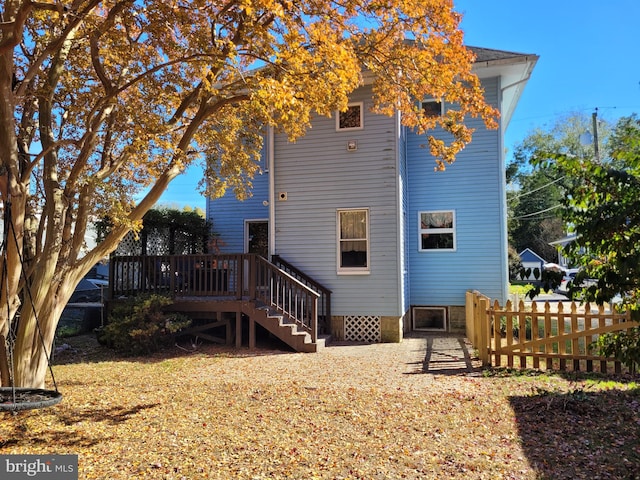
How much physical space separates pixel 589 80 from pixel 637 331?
126ft

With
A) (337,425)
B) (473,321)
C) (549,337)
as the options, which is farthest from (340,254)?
(337,425)

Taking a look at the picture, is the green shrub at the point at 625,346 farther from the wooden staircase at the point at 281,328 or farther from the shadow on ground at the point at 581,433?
the wooden staircase at the point at 281,328

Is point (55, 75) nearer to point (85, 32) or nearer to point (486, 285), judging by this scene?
point (85, 32)

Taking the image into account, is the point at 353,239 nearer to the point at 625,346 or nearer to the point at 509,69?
the point at 509,69

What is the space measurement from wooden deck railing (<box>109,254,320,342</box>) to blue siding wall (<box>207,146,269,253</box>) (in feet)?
10.3

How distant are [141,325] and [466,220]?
8.38 m

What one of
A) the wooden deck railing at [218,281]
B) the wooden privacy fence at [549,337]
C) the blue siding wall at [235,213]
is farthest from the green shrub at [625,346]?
the blue siding wall at [235,213]

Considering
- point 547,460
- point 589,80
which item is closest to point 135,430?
point 547,460

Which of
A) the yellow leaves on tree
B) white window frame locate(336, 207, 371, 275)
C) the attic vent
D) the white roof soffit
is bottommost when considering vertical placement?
the attic vent

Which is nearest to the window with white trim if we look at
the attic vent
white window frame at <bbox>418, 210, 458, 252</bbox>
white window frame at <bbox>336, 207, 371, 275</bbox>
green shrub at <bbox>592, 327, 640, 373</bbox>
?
white window frame at <bbox>336, 207, 371, 275</bbox>

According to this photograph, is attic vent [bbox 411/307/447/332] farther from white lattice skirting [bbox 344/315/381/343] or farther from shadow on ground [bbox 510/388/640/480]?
shadow on ground [bbox 510/388/640/480]

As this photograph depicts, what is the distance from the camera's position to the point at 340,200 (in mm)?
10375

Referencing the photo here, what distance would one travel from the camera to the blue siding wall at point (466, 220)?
11.1m

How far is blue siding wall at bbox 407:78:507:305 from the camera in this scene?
11.1 metres
